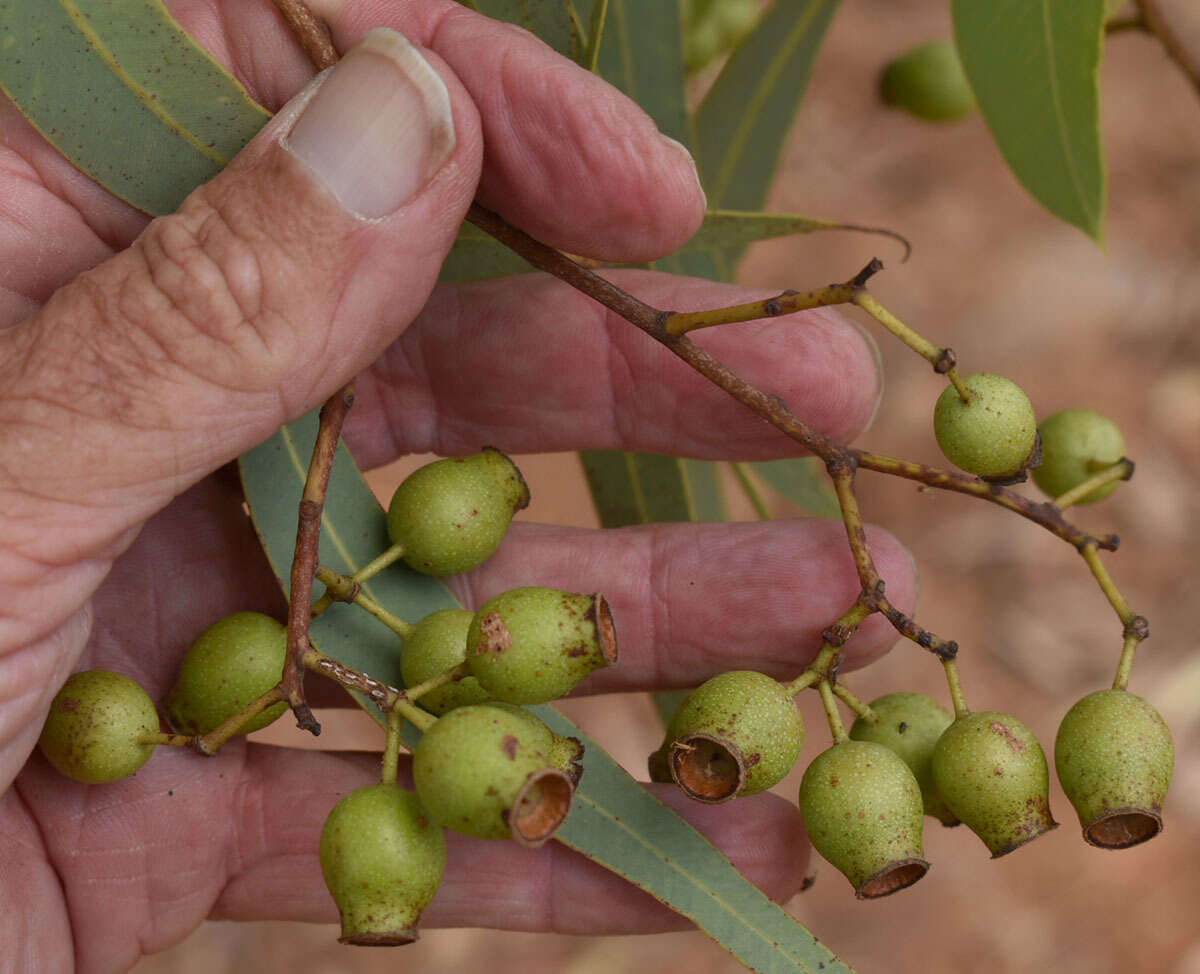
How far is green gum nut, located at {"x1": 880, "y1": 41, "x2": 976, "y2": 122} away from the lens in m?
2.74

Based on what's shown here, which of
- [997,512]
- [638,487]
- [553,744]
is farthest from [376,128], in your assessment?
[997,512]

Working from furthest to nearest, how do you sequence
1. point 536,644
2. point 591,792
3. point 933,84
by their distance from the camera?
point 933,84 → point 591,792 → point 536,644

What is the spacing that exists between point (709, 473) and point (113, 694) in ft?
3.80

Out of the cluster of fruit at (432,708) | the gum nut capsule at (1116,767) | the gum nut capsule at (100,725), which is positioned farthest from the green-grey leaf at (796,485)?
the gum nut capsule at (100,725)

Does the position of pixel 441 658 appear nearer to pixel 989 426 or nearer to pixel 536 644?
pixel 536 644

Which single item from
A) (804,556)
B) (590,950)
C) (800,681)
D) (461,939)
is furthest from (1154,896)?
A: (800,681)

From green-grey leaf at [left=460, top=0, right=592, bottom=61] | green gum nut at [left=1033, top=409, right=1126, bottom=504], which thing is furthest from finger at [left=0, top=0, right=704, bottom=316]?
green gum nut at [left=1033, top=409, right=1126, bottom=504]

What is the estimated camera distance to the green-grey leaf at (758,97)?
208cm

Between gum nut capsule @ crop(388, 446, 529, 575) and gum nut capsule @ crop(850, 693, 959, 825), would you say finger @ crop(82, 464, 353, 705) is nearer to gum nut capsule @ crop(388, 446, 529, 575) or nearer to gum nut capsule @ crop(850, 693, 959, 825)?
gum nut capsule @ crop(388, 446, 529, 575)

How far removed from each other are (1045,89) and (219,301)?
3.63ft

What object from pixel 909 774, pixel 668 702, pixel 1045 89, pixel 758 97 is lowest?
pixel 668 702

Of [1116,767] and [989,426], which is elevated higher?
[989,426]

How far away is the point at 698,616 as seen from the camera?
5.76 ft

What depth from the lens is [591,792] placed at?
1.52 m
